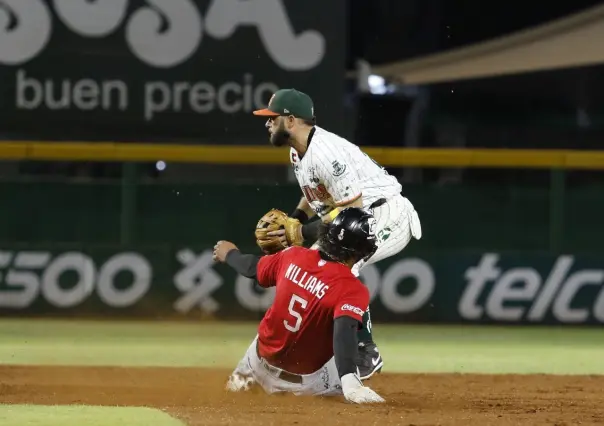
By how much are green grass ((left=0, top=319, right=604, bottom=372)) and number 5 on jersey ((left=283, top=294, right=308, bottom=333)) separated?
98.1 inches

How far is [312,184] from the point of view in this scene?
6.99 meters

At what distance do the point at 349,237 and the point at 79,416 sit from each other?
4.79ft

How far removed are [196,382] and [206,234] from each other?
406 centimetres

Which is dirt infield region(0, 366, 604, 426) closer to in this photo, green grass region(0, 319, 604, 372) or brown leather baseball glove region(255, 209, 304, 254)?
green grass region(0, 319, 604, 372)

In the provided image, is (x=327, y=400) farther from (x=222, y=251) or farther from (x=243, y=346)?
(x=243, y=346)

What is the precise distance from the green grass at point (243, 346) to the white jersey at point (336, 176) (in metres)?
1.75

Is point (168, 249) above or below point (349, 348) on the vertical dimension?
below

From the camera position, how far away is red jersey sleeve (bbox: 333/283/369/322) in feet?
18.8

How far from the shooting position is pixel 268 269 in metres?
6.07

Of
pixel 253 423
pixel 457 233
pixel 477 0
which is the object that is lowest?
pixel 457 233

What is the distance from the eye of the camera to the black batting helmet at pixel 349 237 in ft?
19.1

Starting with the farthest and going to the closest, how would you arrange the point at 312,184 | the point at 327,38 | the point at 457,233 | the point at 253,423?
the point at 457,233
the point at 327,38
the point at 312,184
the point at 253,423

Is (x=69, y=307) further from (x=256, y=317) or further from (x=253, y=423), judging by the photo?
(x=253, y=423)

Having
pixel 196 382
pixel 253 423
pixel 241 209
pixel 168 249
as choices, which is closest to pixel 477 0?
pixel 241 209
